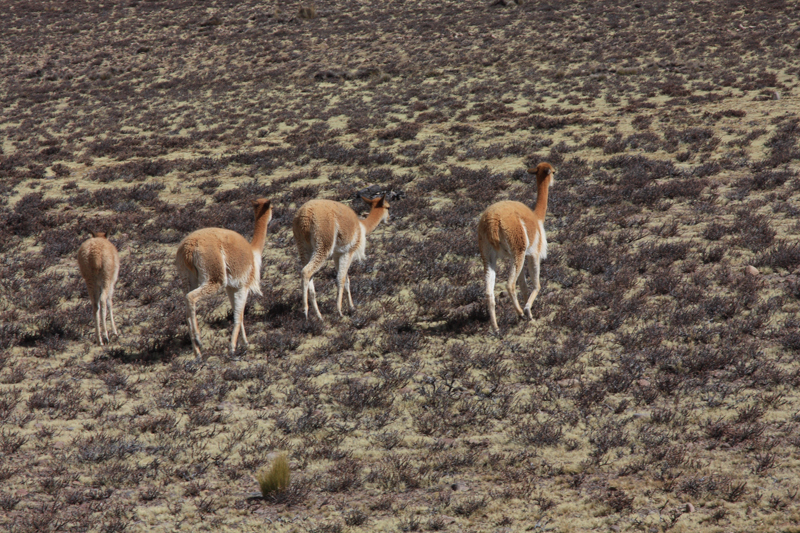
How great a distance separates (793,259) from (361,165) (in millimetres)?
11762

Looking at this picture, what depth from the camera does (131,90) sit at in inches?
1328

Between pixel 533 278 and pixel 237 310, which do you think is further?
pixel 533 278

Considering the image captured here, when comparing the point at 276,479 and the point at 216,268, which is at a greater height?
the point at 216,268

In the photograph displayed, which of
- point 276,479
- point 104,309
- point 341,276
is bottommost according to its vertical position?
point 276,479

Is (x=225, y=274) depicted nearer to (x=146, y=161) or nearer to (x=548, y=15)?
(x=146, y=161)

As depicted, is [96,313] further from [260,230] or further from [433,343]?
[433,343]

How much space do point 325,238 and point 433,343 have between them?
7.05ft

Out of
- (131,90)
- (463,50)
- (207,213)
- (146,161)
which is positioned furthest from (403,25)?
(207,213)

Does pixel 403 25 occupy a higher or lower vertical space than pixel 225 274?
higher

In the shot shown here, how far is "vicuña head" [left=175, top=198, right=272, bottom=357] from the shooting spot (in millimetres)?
6426

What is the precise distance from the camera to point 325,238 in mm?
7809

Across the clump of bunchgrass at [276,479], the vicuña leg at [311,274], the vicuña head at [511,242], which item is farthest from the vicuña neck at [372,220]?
the clump of bunchgrass at [276,479]

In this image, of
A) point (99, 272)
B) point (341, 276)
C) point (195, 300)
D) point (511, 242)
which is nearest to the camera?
point (195, 300)

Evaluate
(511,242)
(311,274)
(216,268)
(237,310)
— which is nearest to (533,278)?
(511,242)
